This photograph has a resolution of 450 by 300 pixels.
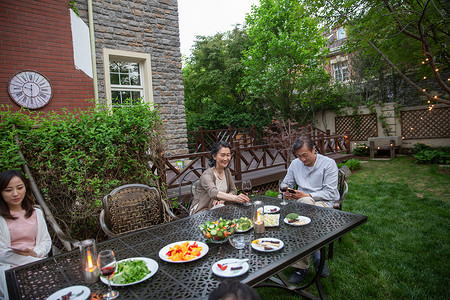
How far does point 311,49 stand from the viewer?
12.0m

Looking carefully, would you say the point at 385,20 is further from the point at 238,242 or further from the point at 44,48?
the point at 44,48

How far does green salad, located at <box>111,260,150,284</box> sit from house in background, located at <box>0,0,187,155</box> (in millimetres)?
2835

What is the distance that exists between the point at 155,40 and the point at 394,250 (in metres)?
6.47

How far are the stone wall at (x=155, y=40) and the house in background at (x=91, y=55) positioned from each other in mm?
20

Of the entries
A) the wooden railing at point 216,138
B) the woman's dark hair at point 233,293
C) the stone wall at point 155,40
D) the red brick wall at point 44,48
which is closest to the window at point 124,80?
the stone wall at point 155,40

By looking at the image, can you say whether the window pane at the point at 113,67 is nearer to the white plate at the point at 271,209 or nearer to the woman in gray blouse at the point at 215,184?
the woman in gray blouse at the point at 215,184

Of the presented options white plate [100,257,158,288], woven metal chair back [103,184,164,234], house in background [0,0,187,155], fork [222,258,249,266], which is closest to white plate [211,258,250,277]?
fork [222,258,249,266]

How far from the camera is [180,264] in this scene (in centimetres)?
152

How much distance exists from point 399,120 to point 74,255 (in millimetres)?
13077

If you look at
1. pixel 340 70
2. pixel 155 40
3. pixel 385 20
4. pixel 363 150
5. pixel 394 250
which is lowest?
pixel 394 250

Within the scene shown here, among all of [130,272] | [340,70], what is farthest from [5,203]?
[340,70]

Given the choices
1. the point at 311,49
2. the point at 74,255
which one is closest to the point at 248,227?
the point at 74,255

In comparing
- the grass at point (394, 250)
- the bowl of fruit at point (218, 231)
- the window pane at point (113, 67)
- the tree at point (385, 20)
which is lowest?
the grass at point (394, 250)

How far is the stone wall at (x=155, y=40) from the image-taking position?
5629 millimetres
